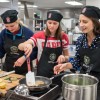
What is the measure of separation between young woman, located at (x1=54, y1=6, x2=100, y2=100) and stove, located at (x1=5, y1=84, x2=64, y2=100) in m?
0.20

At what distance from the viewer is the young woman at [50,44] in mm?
1741

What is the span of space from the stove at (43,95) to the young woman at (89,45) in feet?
0.66

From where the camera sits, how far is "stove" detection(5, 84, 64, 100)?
105 centimetres

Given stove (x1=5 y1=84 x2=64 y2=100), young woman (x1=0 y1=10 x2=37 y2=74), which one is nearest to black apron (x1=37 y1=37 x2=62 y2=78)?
young woman (x1=0 y1=10 x2=37 y2=74)

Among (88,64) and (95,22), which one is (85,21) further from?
(88,64)

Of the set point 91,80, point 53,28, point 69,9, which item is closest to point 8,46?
point 53,28

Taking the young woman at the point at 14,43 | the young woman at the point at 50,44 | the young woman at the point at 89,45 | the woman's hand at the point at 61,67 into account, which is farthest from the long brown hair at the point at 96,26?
the young woman at the point at 14,43

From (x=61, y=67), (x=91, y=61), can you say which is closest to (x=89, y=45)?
(x=91, y=61)

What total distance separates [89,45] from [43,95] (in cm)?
58

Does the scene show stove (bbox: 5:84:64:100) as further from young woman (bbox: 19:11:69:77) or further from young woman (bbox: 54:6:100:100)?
young woman (bbox: 19:11:69:77)

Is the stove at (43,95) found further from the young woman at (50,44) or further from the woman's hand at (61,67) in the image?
the young woman at (50,44)

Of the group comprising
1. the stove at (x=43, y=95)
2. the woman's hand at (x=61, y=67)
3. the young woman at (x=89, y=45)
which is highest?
the young woman at (x=89, y=45)

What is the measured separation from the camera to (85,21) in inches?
52.0

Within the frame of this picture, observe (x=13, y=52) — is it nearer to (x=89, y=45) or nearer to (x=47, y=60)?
(x=47, y=60)
